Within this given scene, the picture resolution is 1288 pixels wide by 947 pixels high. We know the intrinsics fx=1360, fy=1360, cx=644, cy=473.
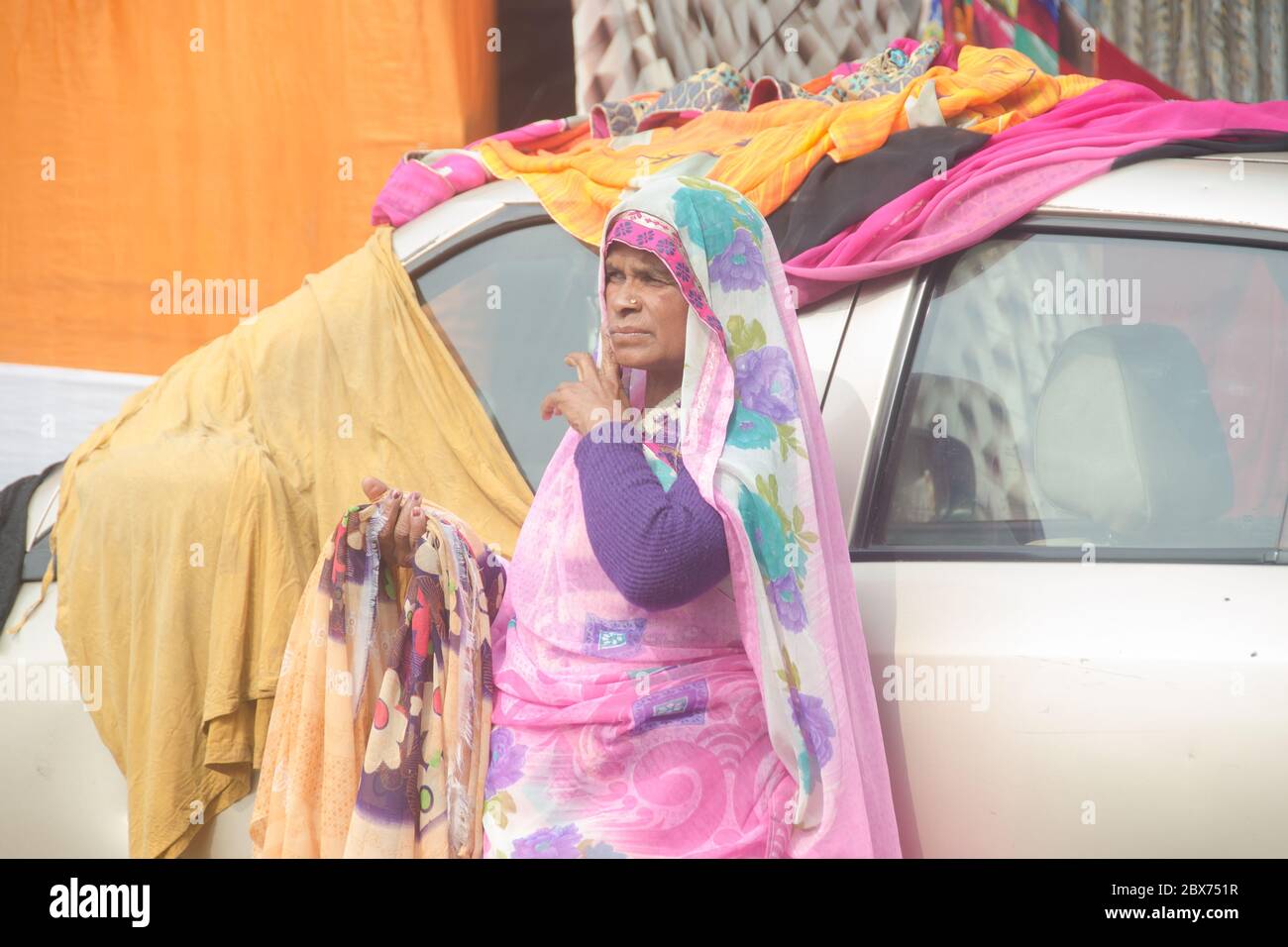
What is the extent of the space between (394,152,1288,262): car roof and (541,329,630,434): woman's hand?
811mm

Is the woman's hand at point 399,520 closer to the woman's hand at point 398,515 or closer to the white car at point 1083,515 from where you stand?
the woman's hand at point 398,515

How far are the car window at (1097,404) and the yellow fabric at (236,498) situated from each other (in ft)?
3.16

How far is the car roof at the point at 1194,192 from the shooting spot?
2.26m

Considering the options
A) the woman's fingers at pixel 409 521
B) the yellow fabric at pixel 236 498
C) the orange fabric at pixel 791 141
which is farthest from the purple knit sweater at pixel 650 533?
the orange fabric at pixel 791 141

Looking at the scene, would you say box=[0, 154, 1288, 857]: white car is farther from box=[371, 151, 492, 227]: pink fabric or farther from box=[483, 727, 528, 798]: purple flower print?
box=[371, 151, 492, 227]: pink fabric

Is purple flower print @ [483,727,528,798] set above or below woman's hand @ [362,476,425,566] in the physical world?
below

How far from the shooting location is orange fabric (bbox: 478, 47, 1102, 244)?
9.39 feet

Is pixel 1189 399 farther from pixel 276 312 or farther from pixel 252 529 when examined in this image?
pixel 276 312

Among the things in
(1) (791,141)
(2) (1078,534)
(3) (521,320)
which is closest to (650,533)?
(2) (1078,534)

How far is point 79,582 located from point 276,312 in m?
0.76

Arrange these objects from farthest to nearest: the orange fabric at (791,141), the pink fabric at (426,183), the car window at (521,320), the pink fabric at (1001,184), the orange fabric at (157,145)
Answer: the orange fabric at (157,145), the pink fabric at (426,183), the car window at (521,320), the orange fabric at (791,141), the pink fabric at (1001,184)

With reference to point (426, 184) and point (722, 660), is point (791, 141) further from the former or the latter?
point (722, 660)

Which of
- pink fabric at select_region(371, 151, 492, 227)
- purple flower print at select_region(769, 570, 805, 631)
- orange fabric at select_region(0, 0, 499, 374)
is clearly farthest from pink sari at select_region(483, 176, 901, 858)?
orange fabric at select_region(0, 0, 499, 374)

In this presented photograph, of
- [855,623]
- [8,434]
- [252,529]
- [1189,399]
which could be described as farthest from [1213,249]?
[8,434]
